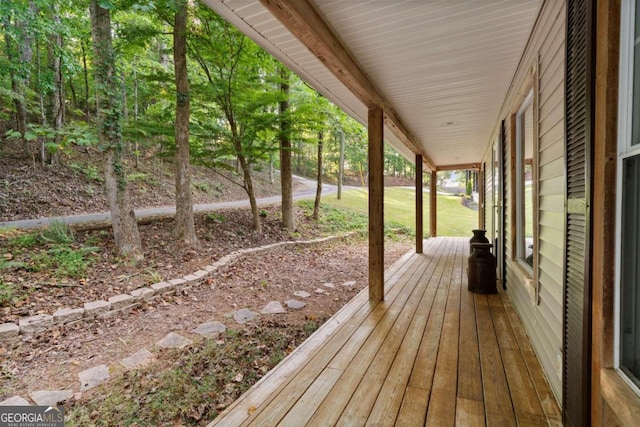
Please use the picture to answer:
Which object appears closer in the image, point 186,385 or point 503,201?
point 186,385

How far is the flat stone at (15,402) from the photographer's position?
6.90 feet

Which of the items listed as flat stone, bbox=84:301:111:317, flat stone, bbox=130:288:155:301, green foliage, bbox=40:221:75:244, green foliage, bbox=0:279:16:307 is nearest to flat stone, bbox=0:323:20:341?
green foliage, bbox=0:279:16:307

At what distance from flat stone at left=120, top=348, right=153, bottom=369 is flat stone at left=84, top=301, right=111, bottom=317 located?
998mm

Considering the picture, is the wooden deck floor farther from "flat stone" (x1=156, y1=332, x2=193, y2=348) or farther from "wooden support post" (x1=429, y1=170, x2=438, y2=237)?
"wooden support post" (x1=429, y1=170, x2=438, y2=237)

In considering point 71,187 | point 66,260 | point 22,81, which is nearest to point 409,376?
point 66,260

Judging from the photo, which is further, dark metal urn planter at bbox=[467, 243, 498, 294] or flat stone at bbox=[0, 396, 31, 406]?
dark metal urn planter at bbox=[467, 243, 498, 294]

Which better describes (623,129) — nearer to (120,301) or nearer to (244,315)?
(244,315)

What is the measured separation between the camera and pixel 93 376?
242cm

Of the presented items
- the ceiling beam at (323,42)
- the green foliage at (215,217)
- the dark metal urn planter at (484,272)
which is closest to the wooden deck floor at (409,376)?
the dark metal urn planter at (484,272)

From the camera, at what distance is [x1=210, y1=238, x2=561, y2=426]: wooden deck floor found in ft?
5.23

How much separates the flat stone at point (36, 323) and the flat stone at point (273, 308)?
220 cm

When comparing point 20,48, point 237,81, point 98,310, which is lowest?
point 98,310

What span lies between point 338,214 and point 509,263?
9.17 meters

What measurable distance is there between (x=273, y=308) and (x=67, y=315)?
2.23 m
